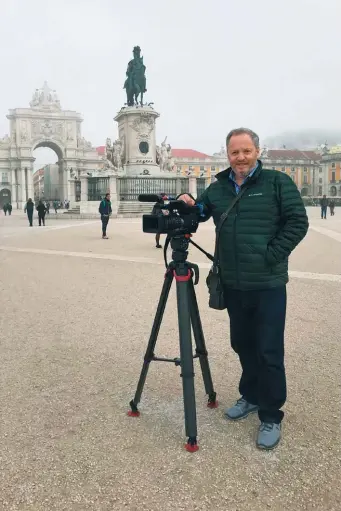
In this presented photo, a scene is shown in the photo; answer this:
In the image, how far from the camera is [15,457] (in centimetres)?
273

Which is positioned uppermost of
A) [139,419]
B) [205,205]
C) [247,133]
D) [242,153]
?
[247,133]

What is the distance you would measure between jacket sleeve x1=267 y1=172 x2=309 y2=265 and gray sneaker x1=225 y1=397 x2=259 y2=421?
116 centimetres

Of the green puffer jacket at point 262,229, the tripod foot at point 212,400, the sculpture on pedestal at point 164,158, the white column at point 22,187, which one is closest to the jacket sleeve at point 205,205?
the green puffer jacket at point 262,229

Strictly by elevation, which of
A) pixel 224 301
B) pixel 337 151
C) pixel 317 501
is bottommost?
pixel 317 501

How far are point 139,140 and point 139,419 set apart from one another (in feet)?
100

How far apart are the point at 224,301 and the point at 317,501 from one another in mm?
1263

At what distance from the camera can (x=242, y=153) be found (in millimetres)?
2783

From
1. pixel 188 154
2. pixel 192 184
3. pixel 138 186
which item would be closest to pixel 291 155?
pixel 188 154

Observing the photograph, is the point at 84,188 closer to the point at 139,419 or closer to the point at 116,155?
the point at 116,155

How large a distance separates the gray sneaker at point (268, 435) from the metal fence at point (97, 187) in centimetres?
2850

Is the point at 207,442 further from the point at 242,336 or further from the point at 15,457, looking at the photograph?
the point at 15,457

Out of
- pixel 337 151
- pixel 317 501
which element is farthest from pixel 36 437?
pixel 337 151

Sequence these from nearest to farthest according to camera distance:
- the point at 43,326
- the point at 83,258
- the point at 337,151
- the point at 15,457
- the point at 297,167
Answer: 1. the point at 15,457
2. the point at 43,326
3. the point at 83,258
4. the point at 297,167
5. the point at 337,151

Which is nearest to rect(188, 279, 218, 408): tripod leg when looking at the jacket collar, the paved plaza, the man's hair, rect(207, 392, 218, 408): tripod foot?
rect(207, 392, 218, 408): tripod foot
